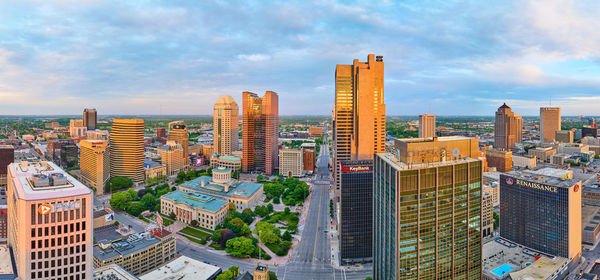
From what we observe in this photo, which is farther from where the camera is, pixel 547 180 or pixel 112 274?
pixel 547 180

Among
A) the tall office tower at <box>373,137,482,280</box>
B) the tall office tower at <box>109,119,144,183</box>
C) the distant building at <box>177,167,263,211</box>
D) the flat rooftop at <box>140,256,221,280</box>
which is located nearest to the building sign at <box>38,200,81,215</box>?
the flat rooftop at <box>140,256,221,280</box>

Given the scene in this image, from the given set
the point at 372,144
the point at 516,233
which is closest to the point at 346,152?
the point at 372,144

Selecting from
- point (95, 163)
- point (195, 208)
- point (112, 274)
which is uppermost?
point (95, 163)

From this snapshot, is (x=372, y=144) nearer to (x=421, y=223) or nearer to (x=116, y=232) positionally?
(x=421, y=223)

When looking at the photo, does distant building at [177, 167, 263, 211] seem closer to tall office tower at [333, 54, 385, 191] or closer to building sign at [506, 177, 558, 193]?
tall office tower at [333, 54, 385, 191]

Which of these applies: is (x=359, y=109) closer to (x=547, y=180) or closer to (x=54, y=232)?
(x=547, y=180)

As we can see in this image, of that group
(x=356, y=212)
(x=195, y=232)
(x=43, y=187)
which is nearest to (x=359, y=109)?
(x=356, y=212)
